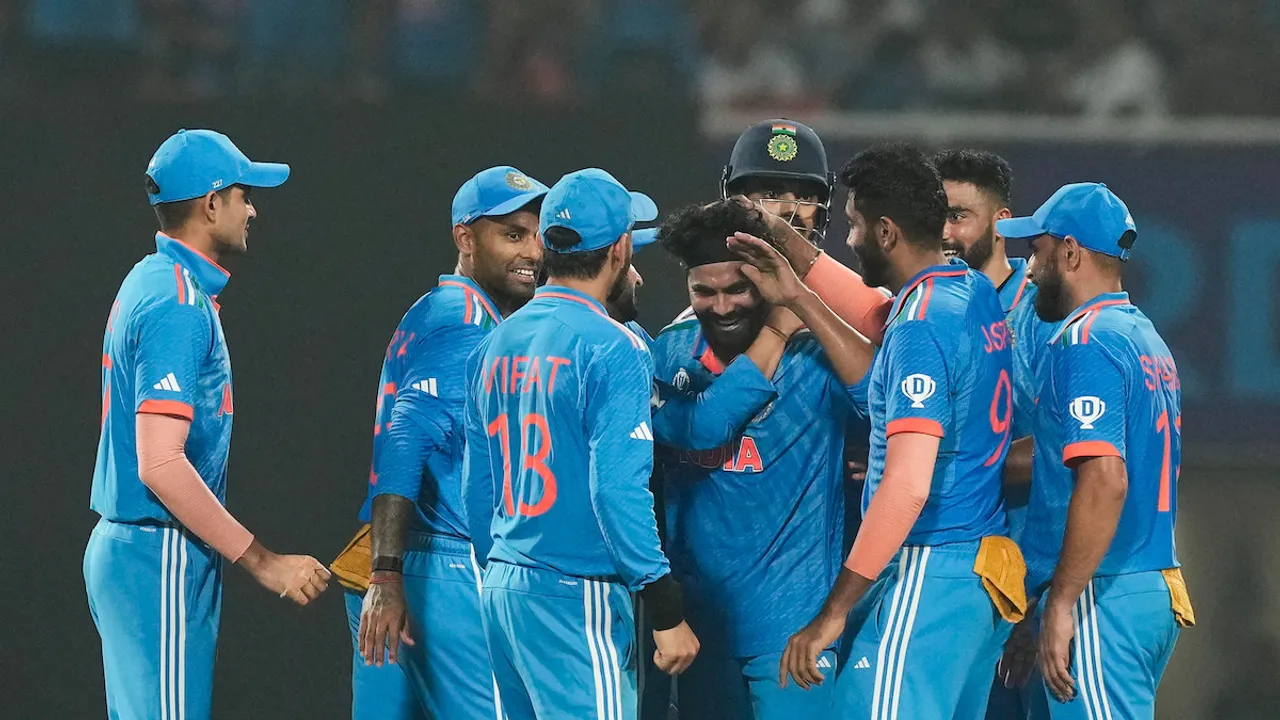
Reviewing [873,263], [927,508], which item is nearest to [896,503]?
[927,508]

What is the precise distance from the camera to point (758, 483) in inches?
130

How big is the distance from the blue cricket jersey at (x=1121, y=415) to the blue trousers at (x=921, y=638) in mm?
383

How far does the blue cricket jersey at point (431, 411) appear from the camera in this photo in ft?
11.3

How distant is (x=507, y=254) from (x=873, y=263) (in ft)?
3.34

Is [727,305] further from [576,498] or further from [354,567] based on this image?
[354,567]

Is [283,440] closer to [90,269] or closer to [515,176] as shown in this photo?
[90,269]

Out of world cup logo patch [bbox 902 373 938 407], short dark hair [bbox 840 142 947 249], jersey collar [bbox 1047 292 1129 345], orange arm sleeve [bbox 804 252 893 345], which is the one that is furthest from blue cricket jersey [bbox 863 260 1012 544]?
orange arm sleeve [bbox 804 252 893 345]

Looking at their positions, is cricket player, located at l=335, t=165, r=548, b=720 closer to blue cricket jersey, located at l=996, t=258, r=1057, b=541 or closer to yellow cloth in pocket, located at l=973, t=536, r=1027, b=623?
yellow cloth in pocket, located at l=973, t=536, r=1027, b=623

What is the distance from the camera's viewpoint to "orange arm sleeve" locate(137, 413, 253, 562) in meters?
3.19

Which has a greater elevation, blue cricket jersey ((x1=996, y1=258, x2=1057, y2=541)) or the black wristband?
blue cricket jersey ((x1=996, y1=258, x2=1057, y2=541))

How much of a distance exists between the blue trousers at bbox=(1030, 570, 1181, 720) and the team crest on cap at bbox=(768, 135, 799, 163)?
4.33 ft

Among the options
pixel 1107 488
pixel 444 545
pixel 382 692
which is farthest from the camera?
pixel 382 692

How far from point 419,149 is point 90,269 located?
1.36 m

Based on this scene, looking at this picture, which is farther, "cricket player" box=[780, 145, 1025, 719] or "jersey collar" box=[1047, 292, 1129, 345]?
"jersey collar" box=[1047, 292, 1129, 345]
